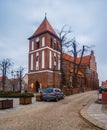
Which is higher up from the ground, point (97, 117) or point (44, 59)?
point (44, 59)

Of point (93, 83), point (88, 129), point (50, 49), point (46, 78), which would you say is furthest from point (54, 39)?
point (88, 129)

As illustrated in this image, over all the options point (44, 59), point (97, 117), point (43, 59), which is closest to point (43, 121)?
point (97, 117)

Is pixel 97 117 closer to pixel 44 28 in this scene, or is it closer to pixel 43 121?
pixel 43 121

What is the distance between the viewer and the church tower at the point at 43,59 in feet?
156

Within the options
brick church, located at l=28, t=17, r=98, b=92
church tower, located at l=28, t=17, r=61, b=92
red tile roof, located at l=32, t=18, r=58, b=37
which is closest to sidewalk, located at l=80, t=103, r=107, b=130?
brick church, located at l=28, t=17, r=98, b=92

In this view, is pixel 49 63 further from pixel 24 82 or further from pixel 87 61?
pixel 87 61

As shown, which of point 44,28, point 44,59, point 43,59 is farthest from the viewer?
point 44,28

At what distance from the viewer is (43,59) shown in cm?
4859

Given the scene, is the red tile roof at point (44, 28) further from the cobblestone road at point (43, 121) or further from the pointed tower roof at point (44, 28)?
the cobblestone road at point (43, 121)

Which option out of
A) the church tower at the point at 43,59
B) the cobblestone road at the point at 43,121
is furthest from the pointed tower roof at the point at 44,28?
the cobblestone road at the point at 43,121

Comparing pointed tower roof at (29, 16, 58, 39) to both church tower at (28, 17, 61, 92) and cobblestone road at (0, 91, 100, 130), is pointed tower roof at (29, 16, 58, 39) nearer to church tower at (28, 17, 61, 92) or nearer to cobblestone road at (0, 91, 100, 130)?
church tower at (28, 17, 61, 92)

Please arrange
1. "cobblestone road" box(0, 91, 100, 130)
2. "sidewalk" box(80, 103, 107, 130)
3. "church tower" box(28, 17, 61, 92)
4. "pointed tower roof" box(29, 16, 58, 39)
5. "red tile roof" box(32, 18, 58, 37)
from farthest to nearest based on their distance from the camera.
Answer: "red tile roof" box(32, 18, 58, 37)
"pointed tower roof" box(29, 16, 58, 39)
"church tower" box(28, 17, 61, 92)
"sidewalk" box(80, 103, 107, 130)
"cobblestone road" box(0, 91, 100, 130)

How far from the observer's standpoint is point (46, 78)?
4666cm

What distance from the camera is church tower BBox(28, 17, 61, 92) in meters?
47.6
